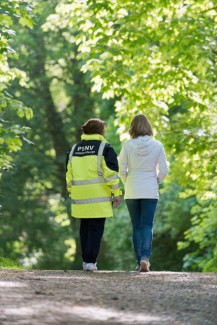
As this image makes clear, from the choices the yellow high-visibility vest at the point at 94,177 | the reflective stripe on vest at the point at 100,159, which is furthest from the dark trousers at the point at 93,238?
the reflective stripe on vest at the point at 100,159

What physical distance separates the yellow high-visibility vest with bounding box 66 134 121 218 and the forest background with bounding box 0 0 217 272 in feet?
4.58

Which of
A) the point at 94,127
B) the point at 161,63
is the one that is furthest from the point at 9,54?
the point at 161,63

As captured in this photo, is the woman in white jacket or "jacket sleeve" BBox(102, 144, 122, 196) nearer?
"jacket sleeve" BBox(102, 144, 122, 196)

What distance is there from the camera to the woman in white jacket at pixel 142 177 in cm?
739

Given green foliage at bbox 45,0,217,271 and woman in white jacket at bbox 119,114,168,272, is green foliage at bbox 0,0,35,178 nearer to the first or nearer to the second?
woman in white jacket at bbox 119,114,168,272

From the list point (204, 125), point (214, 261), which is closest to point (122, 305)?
point (204, 125)

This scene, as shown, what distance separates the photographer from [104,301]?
4703 mm

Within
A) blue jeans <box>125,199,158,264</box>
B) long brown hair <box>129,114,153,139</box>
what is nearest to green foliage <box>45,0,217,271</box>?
long brown hair <box>129,114,153,139</box>

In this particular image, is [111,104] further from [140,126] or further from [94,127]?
[94,127]

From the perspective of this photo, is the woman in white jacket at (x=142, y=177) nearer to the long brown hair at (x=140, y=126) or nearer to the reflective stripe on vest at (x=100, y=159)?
the long brown hair at (x=140, y=126)

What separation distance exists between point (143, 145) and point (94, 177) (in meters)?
0.74

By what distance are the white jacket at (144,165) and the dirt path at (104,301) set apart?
1.33 meters

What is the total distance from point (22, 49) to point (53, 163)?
4677 mm

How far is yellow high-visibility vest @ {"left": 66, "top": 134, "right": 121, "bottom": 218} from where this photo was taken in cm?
718
